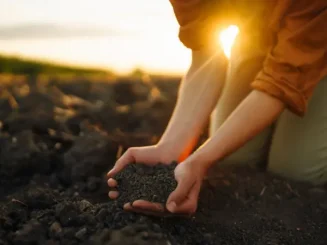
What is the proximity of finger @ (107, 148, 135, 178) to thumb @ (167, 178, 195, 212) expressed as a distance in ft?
0.88

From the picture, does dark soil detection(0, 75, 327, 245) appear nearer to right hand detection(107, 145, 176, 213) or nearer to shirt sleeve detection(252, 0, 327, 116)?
right hand detection(107, 145, 176, 213)

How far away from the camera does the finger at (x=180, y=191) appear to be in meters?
1.71

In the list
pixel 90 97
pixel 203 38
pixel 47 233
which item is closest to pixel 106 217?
pixel 47 233

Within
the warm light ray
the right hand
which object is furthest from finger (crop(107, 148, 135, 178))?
the warm light ray

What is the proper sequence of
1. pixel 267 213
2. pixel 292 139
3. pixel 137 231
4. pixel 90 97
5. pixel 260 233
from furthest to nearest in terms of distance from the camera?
pixel 90 97
pixel 292 139
pixel 267 213
pixel 260 233
pixel 137 231

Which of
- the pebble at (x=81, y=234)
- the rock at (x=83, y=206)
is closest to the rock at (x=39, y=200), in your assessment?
the rock at (x=83, y=206)

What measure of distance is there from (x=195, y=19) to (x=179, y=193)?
0.72 meters

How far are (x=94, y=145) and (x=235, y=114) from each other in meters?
0.83

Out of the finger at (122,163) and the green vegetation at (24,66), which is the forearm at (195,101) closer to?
the finger at (122,163)

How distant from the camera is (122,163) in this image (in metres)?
1.96

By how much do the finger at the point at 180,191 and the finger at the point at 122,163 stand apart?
0.87ft

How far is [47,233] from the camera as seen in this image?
1.67m

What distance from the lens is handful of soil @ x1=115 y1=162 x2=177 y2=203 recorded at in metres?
1.78

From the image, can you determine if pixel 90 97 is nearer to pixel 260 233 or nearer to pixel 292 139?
pixel 292 139
